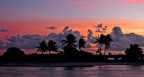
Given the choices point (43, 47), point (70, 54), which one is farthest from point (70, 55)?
point (43, 47)

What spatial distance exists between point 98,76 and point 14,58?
83274 mm

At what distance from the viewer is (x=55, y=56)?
152250mm

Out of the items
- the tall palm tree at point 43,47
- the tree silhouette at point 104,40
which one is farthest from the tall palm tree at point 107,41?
the tall palm tree at point 43,47

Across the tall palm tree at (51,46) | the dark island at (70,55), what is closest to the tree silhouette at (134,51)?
the dark island at (70,55)

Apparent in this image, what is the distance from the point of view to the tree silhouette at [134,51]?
155500 millimetres

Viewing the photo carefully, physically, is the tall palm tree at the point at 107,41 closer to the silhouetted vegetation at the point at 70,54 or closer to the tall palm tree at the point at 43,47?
the silhouetted vegetation at the point at 70,54

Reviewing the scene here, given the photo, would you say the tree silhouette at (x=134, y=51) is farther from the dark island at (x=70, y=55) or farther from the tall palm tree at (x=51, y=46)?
the tall palm tree at (x=51, y=46)

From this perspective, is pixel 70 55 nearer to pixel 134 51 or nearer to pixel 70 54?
pixel 70 54

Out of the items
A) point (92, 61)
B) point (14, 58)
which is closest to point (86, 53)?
Answer: point (92, 61)

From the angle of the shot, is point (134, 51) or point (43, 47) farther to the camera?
point (43, 47)

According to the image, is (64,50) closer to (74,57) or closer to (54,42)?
(74,57)

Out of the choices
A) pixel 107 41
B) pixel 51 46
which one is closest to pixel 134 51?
pixel 107 41

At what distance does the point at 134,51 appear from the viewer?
156 meters

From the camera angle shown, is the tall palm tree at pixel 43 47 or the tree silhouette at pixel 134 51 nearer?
the tree silhouette at pixel 134 51
